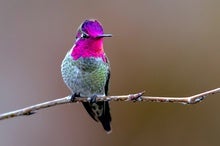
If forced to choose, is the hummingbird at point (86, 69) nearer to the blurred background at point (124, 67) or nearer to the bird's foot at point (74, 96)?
the bird's foot at point (74, 96)

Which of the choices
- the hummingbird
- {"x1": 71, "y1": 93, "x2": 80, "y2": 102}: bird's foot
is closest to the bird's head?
the hummingbird

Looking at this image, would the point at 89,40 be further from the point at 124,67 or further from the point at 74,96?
the point at 124,67

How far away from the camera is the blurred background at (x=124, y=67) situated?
13.6ft

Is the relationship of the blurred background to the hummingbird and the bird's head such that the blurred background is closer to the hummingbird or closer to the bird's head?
the hummingbird

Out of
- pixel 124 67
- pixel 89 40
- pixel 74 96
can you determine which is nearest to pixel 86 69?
pixel 74 96

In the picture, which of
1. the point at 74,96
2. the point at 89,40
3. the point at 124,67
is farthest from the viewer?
the point at 124,67

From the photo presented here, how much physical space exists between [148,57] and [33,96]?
1138 millimetres

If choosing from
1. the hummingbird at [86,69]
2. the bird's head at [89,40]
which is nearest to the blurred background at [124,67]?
the hummingbird at [86,69]

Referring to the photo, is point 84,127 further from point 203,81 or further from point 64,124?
point 203,81

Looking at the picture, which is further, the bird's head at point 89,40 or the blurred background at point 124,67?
the blurred background at point 124,67

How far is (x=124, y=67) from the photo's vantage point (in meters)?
4.26

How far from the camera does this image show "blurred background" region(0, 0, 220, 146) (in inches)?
163

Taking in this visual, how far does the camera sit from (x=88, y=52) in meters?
2.36

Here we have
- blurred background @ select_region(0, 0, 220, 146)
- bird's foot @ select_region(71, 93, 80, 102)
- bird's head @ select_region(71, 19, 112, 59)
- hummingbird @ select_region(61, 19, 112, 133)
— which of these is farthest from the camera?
blurred background @ select_region(0, 0, 220, 146)
